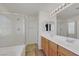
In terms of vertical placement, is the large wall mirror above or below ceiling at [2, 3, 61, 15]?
below

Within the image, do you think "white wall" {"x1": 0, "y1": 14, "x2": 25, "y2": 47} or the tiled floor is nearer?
"white wall" {"x1": 0, "y1": 14, "x2": 25, "y2": 47}

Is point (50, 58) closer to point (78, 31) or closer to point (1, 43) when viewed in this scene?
point (1, 43)

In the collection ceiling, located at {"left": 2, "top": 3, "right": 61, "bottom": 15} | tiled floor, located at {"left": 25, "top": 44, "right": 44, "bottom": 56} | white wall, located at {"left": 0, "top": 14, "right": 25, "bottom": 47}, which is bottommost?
tiled floor, located at {"left": 25, "top": 44, "right": 44, "bottom": 56}

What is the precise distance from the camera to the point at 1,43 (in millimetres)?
1486

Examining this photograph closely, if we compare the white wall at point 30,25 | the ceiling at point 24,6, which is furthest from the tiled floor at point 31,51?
the ceiling at point 24,6

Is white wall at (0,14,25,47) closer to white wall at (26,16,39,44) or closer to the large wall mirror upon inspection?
white wall at (26,16,39,44)

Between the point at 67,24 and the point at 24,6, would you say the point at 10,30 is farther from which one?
the point at 67,24

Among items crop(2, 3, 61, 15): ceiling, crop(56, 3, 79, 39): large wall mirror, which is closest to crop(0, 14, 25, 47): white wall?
crop(2, 3, 61, 15): ceiling

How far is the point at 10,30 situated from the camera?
1.69 metres

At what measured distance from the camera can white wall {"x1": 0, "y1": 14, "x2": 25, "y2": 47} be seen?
150 centimetres

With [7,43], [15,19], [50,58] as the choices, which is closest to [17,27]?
[15,19]

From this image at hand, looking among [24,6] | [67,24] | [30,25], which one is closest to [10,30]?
[30,25]

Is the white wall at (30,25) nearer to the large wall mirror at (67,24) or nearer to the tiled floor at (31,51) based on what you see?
the tiled floor at (31,51)

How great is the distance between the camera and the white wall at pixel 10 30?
4.92 feet
